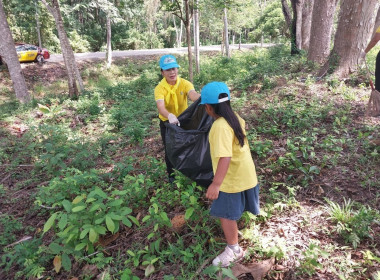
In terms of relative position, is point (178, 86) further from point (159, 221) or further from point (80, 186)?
point (80, 186)

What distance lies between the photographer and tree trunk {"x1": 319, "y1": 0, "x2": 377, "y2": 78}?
5359 mm

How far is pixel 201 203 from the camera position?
297 cm

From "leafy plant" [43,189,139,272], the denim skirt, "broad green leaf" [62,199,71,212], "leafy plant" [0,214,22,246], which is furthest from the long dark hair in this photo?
"leafy plant" [0,214,22,246]

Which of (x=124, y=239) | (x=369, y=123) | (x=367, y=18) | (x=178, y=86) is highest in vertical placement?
(x=367, y=18)

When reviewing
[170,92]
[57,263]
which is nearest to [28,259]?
[57,263]

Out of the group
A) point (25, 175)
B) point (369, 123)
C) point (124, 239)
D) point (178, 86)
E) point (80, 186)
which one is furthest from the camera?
point (25, 175)

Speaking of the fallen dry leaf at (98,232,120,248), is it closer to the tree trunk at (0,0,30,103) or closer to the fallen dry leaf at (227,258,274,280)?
the fallen dry leaf at (227,258,274,280)

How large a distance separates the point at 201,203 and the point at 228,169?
3.47 feet

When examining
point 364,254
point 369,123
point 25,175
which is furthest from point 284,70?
point 25,175

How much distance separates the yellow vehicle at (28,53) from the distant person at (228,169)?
1736 cm

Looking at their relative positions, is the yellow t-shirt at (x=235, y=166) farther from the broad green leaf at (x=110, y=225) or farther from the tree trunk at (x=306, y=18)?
the tree trunk at (x=306, y=18)

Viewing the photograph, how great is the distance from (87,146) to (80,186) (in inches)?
73.4

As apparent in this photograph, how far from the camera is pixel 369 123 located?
416 centimetres

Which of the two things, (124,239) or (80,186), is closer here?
(124,239)
